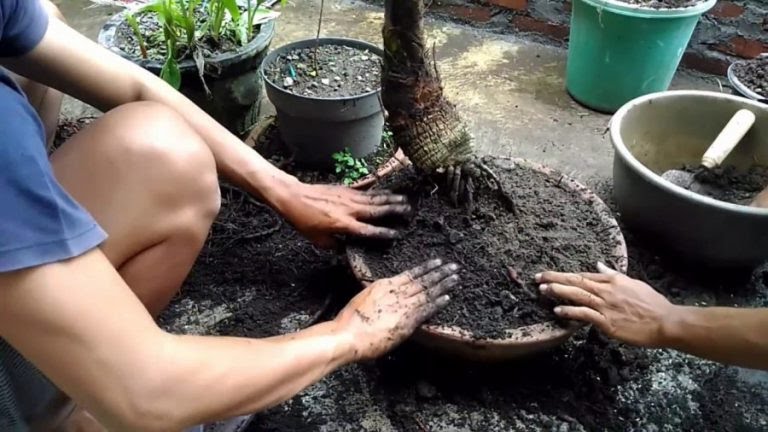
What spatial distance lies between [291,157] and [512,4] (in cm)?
123

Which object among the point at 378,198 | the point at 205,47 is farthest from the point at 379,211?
the point at 205,47

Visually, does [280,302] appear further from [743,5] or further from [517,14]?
[743,5]

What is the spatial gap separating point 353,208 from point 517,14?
1.63 metres

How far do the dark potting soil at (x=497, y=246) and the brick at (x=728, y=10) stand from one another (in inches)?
49.3

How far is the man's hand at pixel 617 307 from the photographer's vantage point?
124cm

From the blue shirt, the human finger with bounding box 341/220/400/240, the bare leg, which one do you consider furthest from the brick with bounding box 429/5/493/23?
the blue shirt

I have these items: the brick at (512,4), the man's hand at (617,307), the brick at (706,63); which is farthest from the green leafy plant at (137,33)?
the brick at (706,63)

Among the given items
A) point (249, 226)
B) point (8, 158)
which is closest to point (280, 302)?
point (249, 226)

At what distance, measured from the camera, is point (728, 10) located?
2354mm

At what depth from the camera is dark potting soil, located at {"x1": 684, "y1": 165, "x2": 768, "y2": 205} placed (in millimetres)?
1732

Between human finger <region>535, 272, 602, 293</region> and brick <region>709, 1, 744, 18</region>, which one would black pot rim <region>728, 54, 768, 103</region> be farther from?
human finger <region>535, 272, 602, 293</region>

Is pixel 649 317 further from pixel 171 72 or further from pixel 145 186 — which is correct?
pixel 171 72

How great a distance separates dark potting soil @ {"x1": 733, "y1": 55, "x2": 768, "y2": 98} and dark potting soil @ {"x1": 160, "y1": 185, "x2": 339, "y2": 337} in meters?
1.28

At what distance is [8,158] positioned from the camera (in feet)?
2.34
